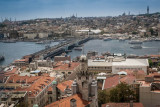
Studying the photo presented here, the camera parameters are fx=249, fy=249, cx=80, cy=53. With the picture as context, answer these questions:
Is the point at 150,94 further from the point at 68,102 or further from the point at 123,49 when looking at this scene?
the point at 123,49

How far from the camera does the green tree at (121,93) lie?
11.0m

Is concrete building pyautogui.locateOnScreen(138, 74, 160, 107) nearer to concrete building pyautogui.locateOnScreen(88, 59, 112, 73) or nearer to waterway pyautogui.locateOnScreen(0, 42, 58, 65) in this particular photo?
concrete building pyautogui.locateOnScreen(88, 59, 112, 73)

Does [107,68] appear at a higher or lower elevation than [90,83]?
lower

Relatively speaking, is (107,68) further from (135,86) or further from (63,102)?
(63,102)

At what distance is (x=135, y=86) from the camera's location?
1159 cm

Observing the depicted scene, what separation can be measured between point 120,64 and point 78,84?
38.1ft

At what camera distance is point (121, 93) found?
11.1m

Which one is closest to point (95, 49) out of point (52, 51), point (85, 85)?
point (52, 51)

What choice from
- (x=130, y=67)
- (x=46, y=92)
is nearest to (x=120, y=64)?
(x=130, y=67)

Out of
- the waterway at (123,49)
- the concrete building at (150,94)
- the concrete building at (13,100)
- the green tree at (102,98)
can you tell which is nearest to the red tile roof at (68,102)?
the green tree at (102,98)

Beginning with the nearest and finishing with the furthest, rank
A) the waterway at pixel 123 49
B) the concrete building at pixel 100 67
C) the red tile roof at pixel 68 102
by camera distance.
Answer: the red tile roof at pixel 68 102 < the concrete building at pixel 100 67 < the waterway at pixel 123 49

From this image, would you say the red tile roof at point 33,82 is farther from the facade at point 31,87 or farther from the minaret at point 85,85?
the minaret at point 85,85

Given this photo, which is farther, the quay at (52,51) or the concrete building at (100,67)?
the quay at (52,51)

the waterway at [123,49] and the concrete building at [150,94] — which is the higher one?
the concrete building at [150,94]
